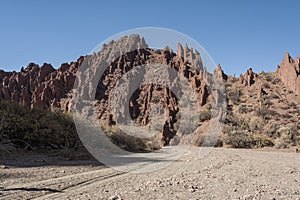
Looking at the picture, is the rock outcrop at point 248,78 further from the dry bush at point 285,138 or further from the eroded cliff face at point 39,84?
the eroded cliff face at point 39,84

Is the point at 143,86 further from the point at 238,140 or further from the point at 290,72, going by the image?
the point at 290,72

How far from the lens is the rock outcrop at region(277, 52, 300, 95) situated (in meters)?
42.8

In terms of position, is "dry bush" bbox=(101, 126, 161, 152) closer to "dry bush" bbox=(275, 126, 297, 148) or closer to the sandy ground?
the sandy ground

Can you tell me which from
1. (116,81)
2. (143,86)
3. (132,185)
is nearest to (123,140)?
(132,185)

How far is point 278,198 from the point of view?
4.54 meters

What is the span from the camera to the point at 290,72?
4547cm

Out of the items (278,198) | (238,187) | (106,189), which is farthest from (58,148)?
(278,198)

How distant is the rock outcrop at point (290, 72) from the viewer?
4280 centimetres

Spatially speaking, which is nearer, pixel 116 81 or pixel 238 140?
pixel 238 140

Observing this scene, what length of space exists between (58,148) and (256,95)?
125 feet

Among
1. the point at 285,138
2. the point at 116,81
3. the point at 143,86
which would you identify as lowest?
the point at 285,138

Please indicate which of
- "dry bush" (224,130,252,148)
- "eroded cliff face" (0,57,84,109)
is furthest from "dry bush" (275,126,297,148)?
"eroded cliff face" (0,57,84,109)

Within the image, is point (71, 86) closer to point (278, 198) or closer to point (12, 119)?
point (12, 119)

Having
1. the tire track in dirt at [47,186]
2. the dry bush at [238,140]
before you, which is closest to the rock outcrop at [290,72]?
the dry bush at [238,140]
